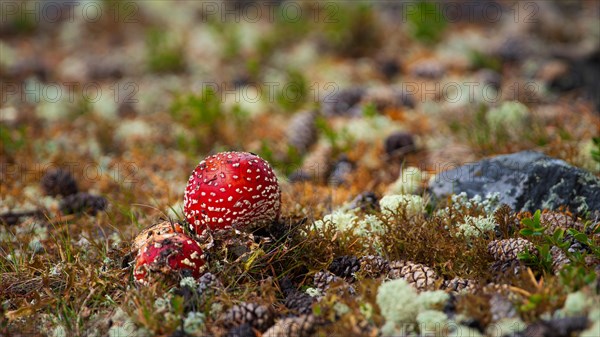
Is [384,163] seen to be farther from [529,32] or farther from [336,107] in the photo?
[529,32]

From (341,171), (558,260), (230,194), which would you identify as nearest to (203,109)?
(341,171)

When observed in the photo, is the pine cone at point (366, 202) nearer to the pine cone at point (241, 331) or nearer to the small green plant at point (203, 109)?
the pine cone at point (241, 331)

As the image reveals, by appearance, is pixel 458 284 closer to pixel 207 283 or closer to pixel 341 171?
pixel 207 283

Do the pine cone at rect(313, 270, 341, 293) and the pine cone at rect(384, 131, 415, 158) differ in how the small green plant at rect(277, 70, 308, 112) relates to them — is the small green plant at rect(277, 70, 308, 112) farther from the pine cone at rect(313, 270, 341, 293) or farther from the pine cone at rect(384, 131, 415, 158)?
the pine cone at rect(313, 270, 341, 293)

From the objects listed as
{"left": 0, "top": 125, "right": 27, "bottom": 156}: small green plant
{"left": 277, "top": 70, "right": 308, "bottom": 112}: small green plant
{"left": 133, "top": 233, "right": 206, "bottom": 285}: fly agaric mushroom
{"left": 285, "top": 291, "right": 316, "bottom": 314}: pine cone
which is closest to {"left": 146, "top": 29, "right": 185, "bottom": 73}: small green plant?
{"left": 277, "top": 70, "right": 308, "bottom": 112}: small green plant

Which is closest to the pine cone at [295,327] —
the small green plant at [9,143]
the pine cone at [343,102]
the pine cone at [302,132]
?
the pine cone at [302,132]

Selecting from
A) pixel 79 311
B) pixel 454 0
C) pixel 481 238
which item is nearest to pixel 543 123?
pixel 481 238
